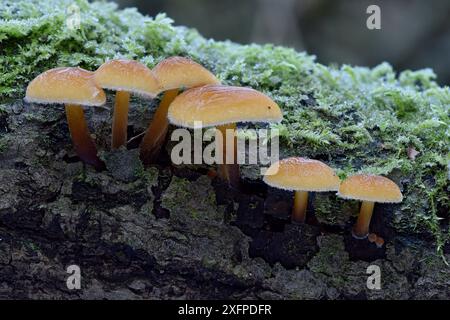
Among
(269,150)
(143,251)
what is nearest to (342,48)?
(269,150)

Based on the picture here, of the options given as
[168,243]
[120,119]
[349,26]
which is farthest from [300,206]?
[349,26]

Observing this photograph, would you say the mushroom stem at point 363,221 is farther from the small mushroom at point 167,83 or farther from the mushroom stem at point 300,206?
the small mushroom at point 167,83

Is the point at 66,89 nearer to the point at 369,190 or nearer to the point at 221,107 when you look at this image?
the point at 221,107

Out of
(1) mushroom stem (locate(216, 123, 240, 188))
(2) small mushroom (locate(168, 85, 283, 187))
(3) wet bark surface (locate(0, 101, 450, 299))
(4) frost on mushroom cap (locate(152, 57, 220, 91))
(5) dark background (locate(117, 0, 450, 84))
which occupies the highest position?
(5) dark background (locate(117, 0, 450, 84))

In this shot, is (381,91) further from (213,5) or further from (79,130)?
(213,5)

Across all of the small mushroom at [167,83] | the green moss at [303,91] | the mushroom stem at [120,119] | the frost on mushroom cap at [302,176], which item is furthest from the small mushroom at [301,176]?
the mushroom stem at [120,119]

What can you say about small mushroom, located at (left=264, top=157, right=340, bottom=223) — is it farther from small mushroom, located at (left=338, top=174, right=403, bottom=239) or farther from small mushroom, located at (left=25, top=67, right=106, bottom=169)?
small mushroom, located at (left=25, top=67, right=106, bottom=169)

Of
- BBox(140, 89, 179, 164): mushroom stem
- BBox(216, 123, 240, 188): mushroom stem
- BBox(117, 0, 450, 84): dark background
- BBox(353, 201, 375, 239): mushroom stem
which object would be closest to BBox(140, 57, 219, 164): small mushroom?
BBox(140, 89, 179, 164): mushroom stem
